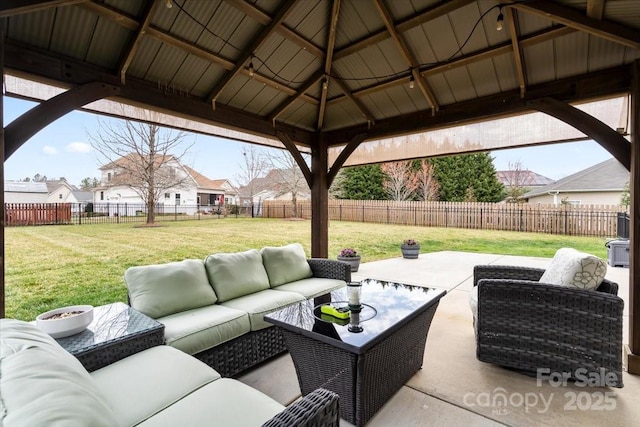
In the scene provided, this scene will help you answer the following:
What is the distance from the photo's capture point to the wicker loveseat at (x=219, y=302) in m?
2.36

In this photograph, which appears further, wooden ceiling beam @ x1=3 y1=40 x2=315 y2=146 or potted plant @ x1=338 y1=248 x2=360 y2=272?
potted plant @ x1=338 y1=248 x2=360 y2=272

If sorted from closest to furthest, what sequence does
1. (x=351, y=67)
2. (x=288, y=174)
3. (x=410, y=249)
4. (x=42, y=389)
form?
1. (x=42, y=389)
2. (x=351, y=67)
3. (x=410, y=249)
4. (x=288, y=174)

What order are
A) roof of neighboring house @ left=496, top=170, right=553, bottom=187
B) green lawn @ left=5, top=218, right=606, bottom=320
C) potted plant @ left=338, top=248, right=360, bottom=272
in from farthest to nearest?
roof of neighboring house @ left=496, top=170, right=553, bottom=187, potted plant @ left=338, top=248, right=360, bottom=272, green lawn @ left=5, top=218, right=606, bottom=320

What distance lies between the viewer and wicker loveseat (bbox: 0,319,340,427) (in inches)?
33.7

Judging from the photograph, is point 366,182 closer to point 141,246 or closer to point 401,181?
point 401,181

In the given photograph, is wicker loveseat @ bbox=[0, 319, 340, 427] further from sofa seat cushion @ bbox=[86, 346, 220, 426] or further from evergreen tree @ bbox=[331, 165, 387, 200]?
evergreen tree @ bbox=[331, 165, 387, 200]

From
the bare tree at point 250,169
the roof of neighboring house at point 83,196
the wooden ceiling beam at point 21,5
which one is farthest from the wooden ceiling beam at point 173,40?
Answer: the bare tree at point 250,169

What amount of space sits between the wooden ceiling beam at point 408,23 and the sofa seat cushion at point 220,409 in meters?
3.61

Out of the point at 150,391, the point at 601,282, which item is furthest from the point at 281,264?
the point at 601,282

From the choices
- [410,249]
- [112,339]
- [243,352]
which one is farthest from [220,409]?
[410,249]

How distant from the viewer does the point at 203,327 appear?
2340 millimetres

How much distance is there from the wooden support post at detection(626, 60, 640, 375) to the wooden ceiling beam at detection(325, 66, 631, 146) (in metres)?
0.35

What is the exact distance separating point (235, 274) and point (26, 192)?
4.93 m

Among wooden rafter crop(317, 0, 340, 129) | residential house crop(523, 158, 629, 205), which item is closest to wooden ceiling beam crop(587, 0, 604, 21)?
wooden rafter crop(317, 0, 340, 129)
